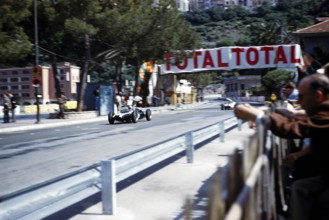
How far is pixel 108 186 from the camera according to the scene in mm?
5914

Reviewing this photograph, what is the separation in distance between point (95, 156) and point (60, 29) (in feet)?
72.6

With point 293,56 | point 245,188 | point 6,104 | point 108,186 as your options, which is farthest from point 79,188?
point 293,56

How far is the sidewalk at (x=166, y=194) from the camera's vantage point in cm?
591

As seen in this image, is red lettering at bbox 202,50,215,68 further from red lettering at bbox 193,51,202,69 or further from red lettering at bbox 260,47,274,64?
red lettering at bbox 260,47,274,64

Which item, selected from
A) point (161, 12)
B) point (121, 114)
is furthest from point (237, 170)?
point (161, 12)

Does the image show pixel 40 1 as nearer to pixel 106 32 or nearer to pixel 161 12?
pixel 106 32

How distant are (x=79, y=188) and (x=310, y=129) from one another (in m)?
3.11

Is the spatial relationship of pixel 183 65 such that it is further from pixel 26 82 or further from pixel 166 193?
pixel 26 82

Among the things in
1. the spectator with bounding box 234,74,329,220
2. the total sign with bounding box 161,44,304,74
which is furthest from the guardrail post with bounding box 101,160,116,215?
the total sign with bounding box 161,44,304,74

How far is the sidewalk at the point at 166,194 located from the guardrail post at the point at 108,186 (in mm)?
103

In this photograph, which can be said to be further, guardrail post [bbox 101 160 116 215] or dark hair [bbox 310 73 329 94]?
guardrail post [bbox 101 160 116 215]

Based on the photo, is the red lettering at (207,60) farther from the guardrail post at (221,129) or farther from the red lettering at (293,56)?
the guardrail post at (221,129)

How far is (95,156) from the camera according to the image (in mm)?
11672

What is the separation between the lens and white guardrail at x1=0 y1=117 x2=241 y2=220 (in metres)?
4.27
